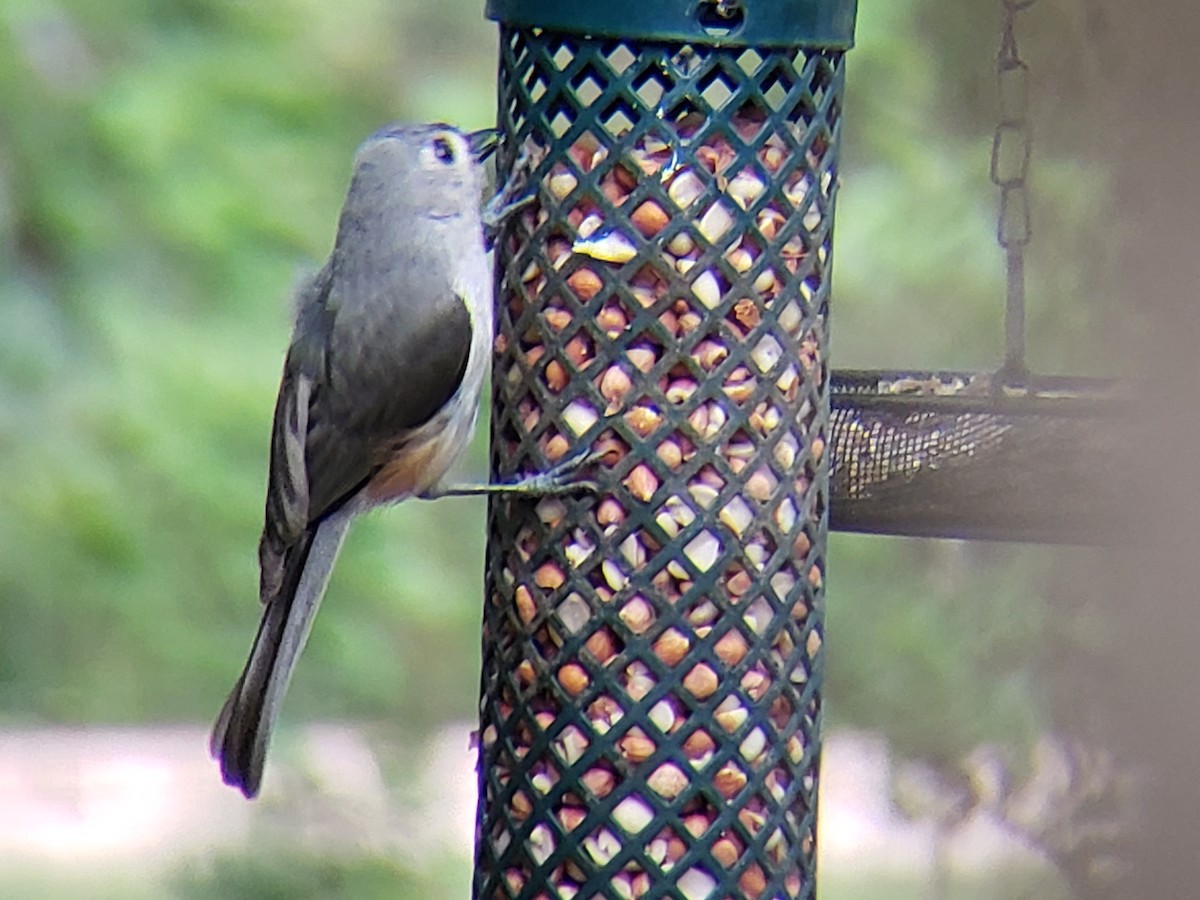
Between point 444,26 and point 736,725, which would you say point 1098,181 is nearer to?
point 736,725

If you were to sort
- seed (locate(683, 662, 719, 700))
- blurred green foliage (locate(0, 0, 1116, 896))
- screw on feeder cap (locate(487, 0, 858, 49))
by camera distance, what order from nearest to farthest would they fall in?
screw on feeder cap (locate(487, 0, 858, 49)) → seed (locate(683, 662, 719, 700)) → blurred green foliage (locate(0, 0, 1116, 896))

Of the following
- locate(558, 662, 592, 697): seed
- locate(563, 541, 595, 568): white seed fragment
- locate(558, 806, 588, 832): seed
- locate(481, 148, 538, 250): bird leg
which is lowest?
locate(558, 806, 588, 832): seed

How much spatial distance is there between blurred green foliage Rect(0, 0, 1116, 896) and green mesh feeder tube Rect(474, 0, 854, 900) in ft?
7.08

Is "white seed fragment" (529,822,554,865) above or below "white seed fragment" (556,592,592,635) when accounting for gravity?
below

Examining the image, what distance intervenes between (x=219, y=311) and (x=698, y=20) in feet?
8.92

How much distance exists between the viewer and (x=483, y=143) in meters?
2.73

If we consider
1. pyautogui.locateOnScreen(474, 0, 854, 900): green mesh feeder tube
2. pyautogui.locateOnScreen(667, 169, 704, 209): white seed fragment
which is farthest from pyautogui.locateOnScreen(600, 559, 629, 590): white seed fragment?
pyautogui.locateOnScreen(667, 169, 704, 209): white seed fragment

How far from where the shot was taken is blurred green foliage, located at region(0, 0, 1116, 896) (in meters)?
4.66

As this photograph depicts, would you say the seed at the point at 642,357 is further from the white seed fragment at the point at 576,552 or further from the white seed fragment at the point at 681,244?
the white seed fragment at the point at 576,552

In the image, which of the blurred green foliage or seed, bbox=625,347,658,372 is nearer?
seed, bbox=625,347,658,372

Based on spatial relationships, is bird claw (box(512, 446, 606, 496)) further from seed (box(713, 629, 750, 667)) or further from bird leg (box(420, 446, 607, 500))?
seed (box(713, 629, 750, 667))

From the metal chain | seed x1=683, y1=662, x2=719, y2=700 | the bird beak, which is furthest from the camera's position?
the metal chain

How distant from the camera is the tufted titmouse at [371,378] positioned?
2.71 m

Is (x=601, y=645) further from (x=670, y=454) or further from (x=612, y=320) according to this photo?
(x=612, y=320)
